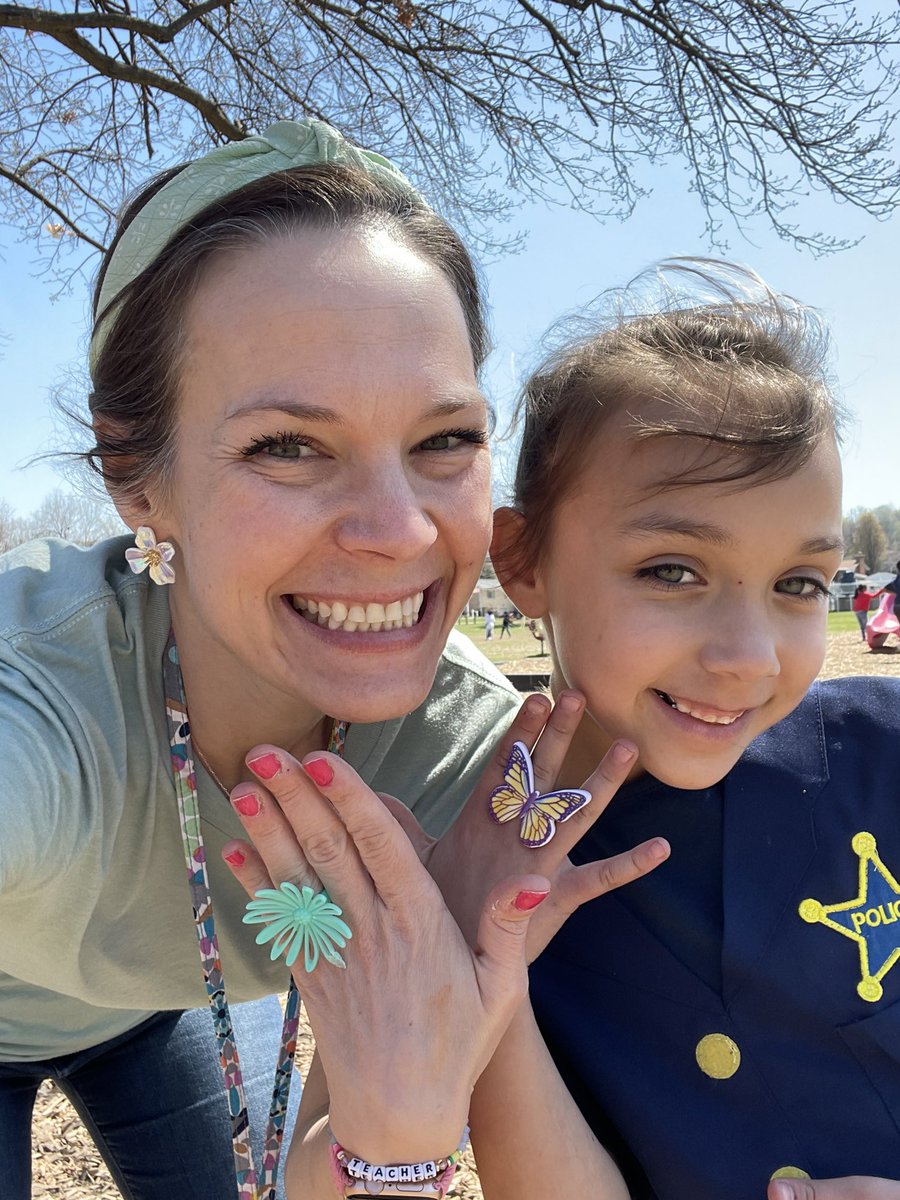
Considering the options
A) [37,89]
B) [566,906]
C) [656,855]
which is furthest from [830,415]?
[37,89]

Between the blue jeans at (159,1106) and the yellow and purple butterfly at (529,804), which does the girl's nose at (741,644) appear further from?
the blue jeans at (159,1106)

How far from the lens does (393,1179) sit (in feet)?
4.46

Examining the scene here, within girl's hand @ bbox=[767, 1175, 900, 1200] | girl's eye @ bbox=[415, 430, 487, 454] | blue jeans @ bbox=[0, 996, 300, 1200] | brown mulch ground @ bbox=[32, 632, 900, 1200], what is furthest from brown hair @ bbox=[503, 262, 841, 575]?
brown mulch ground @ bbox=[32, 632, 900, 1200]

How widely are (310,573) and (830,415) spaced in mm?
1114

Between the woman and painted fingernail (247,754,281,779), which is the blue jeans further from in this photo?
painted fingernail (247,754,281,779)

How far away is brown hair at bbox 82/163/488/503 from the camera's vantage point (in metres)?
1.69

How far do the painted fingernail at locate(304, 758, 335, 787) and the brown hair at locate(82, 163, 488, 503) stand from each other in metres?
0.63

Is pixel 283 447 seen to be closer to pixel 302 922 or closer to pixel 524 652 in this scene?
pixel 302 922

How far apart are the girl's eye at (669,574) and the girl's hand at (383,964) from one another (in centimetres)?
57

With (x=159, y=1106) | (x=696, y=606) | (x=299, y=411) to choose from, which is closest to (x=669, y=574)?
(x=696, y=606)

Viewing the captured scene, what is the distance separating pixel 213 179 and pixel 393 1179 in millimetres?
1718

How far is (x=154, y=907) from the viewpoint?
191 centimetres

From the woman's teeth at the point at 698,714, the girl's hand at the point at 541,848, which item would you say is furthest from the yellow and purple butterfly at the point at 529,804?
the woman's teeth at the point at 698,714

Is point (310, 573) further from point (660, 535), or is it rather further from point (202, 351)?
point (660, 535)
